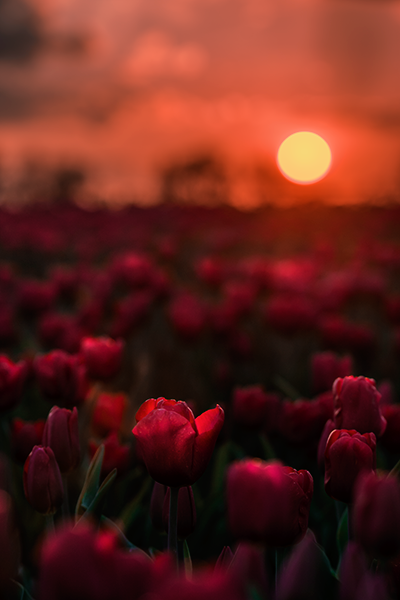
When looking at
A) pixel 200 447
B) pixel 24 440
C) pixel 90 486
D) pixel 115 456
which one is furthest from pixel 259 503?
pixel 24 440

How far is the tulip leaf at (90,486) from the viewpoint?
1.29 meters

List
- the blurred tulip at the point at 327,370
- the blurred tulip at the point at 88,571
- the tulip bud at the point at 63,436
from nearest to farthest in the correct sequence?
the blurred tulip at the point at 88,571, the tulip bud at the point at 63,436, the blurred tulip at the point at 327,370

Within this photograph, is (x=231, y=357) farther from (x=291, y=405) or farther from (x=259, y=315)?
(x=291, y=405)

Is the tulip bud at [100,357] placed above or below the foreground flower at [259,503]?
below

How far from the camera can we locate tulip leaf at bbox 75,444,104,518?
1.29 meters

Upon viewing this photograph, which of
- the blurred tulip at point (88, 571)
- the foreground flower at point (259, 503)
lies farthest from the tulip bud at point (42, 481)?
the blurred tulip at point (88, 571)

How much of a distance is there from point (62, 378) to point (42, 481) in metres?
0.60

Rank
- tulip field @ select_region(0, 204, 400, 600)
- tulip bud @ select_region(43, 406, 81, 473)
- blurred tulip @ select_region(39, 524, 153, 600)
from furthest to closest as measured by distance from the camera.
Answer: tulip bud @ select_region(43, 406, 81, 473) < tulip field @ select_region(0, 204, 400, 600) < blurred tulip @ select_region(39, 524, 153, 600)

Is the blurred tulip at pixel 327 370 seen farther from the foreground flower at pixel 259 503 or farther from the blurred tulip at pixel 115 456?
the foreground flower at pixel 259 503

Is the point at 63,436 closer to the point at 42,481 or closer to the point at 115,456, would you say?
the point at 42,481

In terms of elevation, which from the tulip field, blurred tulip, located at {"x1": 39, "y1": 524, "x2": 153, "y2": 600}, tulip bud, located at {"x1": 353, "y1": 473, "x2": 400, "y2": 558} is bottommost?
the tulip field

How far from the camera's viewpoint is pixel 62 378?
1.73m

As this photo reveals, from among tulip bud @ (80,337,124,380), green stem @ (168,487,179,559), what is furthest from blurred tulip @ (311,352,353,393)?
green stem @ (168,487,179,559)

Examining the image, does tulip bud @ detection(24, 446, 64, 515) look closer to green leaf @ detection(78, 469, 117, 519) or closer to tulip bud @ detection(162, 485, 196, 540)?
green leaf @ detection(78, 469, 117, 519)
